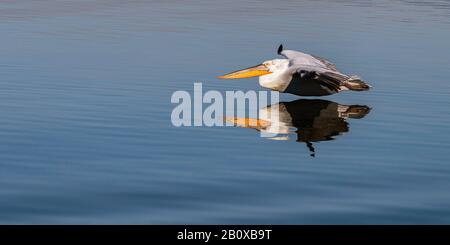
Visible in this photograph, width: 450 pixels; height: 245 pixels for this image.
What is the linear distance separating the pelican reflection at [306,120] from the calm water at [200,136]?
8 cm

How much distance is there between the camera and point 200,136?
686 inches

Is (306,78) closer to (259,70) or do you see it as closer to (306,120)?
(306,120)

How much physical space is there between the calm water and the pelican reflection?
0.27ft

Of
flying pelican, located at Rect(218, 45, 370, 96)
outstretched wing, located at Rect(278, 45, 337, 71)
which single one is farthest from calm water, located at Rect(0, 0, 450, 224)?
outstretched wing, located at Rect(278, 45, 337, 71)

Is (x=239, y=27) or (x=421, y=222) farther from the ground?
(x=239, y=27)

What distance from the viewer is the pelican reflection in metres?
18.0

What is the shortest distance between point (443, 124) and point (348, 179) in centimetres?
513

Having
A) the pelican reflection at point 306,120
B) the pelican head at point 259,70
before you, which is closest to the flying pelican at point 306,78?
the pelican head at point 259,70

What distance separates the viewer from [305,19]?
1570 inches

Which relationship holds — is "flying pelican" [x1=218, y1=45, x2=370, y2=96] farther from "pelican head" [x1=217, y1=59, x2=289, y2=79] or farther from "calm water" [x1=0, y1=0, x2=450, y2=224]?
"calm water" [x1=0, y1=0, x2=450, y2=224]

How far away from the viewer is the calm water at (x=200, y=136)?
1270 cm

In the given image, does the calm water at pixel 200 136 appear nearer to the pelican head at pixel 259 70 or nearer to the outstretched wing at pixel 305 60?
the pelican head at pixel 259 70
